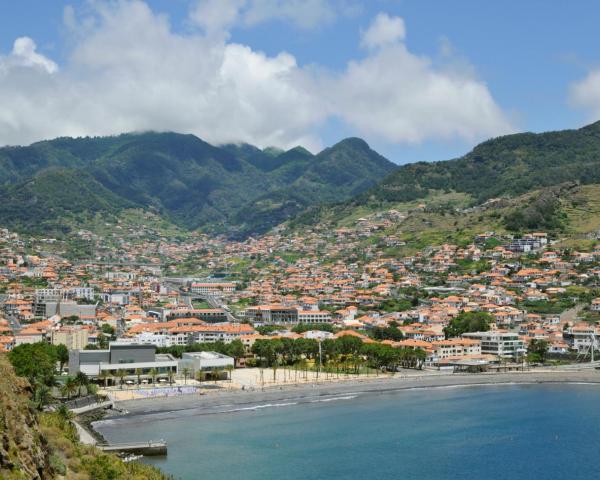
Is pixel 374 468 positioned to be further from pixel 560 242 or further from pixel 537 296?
pixel 560 242

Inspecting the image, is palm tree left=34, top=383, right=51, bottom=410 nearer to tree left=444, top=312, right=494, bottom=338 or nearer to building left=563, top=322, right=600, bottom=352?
tree left=444, top=312, right=494, bottom=338

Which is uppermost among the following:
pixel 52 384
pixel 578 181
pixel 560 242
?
pixel 578 181

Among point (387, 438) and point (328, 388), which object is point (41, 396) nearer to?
point (387, 438)

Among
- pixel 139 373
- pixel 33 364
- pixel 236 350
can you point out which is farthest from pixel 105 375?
pixel 236 350

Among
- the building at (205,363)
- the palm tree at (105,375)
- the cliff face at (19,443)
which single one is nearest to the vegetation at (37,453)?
the cliff face at (19,443)

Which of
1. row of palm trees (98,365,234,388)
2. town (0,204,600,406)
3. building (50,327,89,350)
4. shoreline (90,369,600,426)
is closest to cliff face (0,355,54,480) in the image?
shoreline (90,369,600,426)

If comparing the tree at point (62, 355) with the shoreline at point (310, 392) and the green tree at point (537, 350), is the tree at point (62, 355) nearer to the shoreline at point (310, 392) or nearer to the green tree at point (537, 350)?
the shoreline at point (310, 392)

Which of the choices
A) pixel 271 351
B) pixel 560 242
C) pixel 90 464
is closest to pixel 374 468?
pixel 90 464
